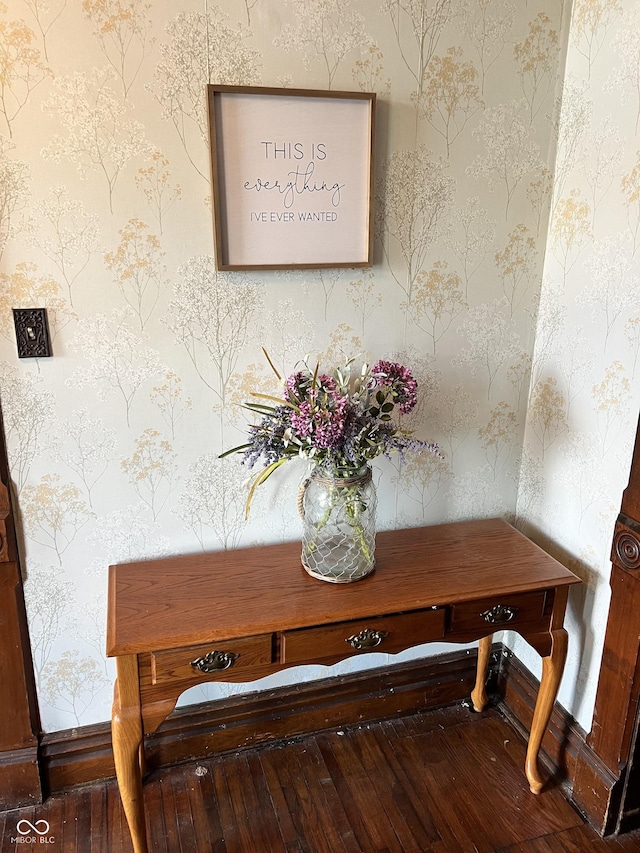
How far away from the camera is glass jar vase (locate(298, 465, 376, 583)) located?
1.65m

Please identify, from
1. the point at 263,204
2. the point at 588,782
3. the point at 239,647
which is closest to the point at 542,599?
the point at 588,782

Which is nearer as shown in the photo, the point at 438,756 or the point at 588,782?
the point at 588,782

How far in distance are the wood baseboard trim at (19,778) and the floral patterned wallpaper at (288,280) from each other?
0.38 feet

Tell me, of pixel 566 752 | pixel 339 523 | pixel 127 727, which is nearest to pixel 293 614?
pixel 339 523

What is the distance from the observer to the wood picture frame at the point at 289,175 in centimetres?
162

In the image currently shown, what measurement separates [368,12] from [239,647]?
160cm

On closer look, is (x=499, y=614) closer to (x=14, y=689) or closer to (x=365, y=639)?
(x=365, y=639)

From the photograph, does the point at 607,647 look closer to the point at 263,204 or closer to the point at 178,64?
the point at 263,204

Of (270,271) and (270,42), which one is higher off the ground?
(270,42)

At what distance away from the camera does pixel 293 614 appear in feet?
5.14

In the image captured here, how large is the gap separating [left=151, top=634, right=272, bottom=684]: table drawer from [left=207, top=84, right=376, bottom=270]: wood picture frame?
93cm

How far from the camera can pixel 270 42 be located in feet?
5.26

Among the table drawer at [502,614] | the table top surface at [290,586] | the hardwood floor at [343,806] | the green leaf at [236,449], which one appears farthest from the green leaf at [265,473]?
the hardwood floor at [343,806]

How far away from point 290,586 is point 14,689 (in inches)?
32.1
